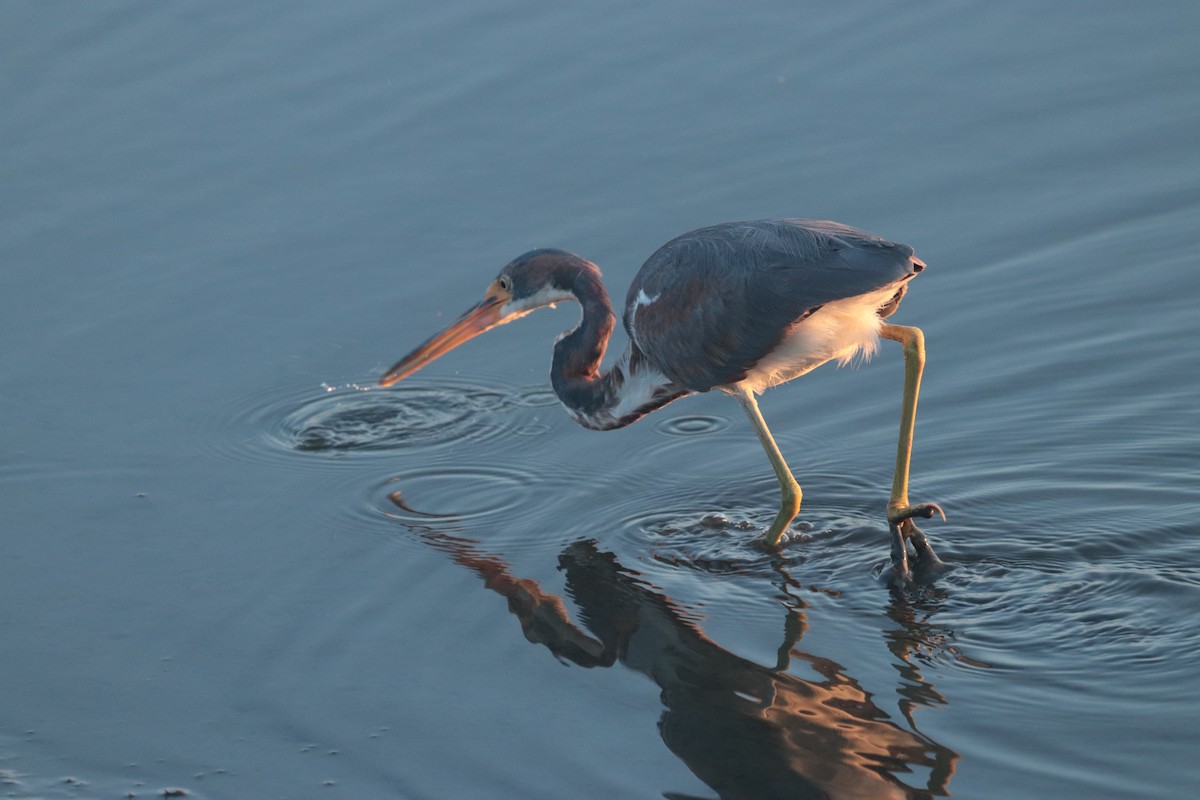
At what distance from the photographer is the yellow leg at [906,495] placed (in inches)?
255

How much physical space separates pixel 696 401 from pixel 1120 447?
7.36 feet

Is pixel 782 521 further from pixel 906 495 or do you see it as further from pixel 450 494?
pixel 450 494

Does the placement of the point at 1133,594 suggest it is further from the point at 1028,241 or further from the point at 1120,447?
the point at 1028,241

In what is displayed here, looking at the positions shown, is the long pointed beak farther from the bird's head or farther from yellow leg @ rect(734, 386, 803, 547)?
yellow leg @ rect(734, 386, 803, 547)

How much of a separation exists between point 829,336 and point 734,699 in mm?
1779

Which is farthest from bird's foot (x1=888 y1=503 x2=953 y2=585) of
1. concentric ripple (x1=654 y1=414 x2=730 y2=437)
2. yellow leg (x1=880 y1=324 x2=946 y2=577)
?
concentric ripple (x1=654 y1=414 x2=730 y2=437)

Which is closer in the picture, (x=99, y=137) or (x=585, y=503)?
(x=585, y=503)

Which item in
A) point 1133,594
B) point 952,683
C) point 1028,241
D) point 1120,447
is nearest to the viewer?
point 952,683

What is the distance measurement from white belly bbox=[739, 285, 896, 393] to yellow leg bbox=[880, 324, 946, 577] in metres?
0.15

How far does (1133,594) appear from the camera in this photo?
609cm

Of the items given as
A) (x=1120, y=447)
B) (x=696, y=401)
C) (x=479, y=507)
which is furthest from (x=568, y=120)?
(x=1120, y=447)

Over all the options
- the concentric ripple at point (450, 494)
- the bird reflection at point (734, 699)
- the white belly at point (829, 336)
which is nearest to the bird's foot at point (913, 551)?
the bird reflection at point (734, 699)

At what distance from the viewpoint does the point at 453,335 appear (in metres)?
8.46

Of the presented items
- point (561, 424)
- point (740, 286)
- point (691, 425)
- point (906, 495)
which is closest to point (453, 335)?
point (561, 424)
